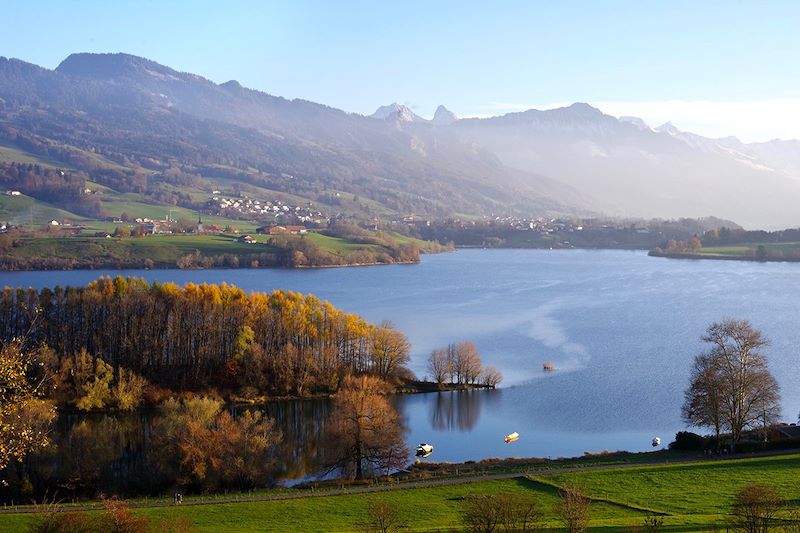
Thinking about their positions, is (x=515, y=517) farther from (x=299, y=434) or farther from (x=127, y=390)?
(x=127, y=390)

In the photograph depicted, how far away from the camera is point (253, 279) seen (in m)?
76.4

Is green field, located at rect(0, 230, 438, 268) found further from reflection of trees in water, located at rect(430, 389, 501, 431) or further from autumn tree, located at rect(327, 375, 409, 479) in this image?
autumn tree, located at rect(327, 375, 409, 479)

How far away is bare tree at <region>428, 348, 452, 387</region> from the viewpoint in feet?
128

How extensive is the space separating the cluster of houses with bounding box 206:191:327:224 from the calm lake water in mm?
48256

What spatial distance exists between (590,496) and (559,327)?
1396 inches

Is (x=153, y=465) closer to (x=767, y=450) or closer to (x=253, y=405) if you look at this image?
(x=253, y=405)

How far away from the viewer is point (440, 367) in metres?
39.4

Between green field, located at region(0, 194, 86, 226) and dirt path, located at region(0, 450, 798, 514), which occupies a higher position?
green field, located at region(0, 194, 86, 226)

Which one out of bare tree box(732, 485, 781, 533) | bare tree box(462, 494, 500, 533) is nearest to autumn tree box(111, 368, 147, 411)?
bare tree box(462, 494, 500, 533)

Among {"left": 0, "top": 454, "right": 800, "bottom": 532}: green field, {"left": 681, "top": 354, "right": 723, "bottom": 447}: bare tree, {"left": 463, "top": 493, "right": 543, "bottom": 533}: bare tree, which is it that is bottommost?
{"left": 0, "top": 454, "right": 800, "bottom": 532}: green field

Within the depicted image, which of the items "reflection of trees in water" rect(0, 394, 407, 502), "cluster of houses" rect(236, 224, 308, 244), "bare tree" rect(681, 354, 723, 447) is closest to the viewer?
"reflection of trees in water" rect(0, 394, 407, 502)

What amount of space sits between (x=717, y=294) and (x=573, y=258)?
4792cm

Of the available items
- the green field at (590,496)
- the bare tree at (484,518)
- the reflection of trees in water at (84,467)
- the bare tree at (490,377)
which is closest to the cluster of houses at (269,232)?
the bare tree at (490,377)

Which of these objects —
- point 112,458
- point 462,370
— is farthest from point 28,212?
point 112,458
